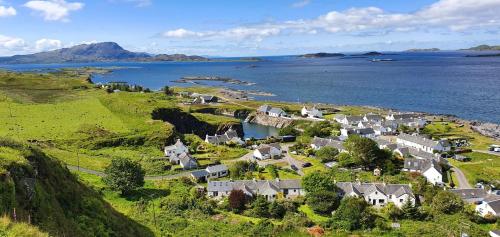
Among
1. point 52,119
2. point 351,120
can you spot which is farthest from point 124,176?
point 351,120

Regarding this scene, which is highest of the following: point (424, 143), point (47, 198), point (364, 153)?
point (47, 198)

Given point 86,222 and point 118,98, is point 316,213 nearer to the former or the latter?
point 86,222

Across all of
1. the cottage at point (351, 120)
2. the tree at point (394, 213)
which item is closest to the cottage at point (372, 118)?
the cottage at point (351, 120)

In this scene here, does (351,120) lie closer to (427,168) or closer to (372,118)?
(372,118)

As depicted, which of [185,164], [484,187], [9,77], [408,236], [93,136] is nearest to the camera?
[408,236]

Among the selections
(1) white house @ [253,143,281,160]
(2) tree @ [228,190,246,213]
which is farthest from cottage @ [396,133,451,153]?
(2) tree @ [228,190,246,213]

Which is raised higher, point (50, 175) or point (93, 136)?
point (50, 175)

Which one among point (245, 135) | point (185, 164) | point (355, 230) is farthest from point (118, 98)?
point (355, 230)

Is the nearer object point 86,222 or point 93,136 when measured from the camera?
point 86,222
